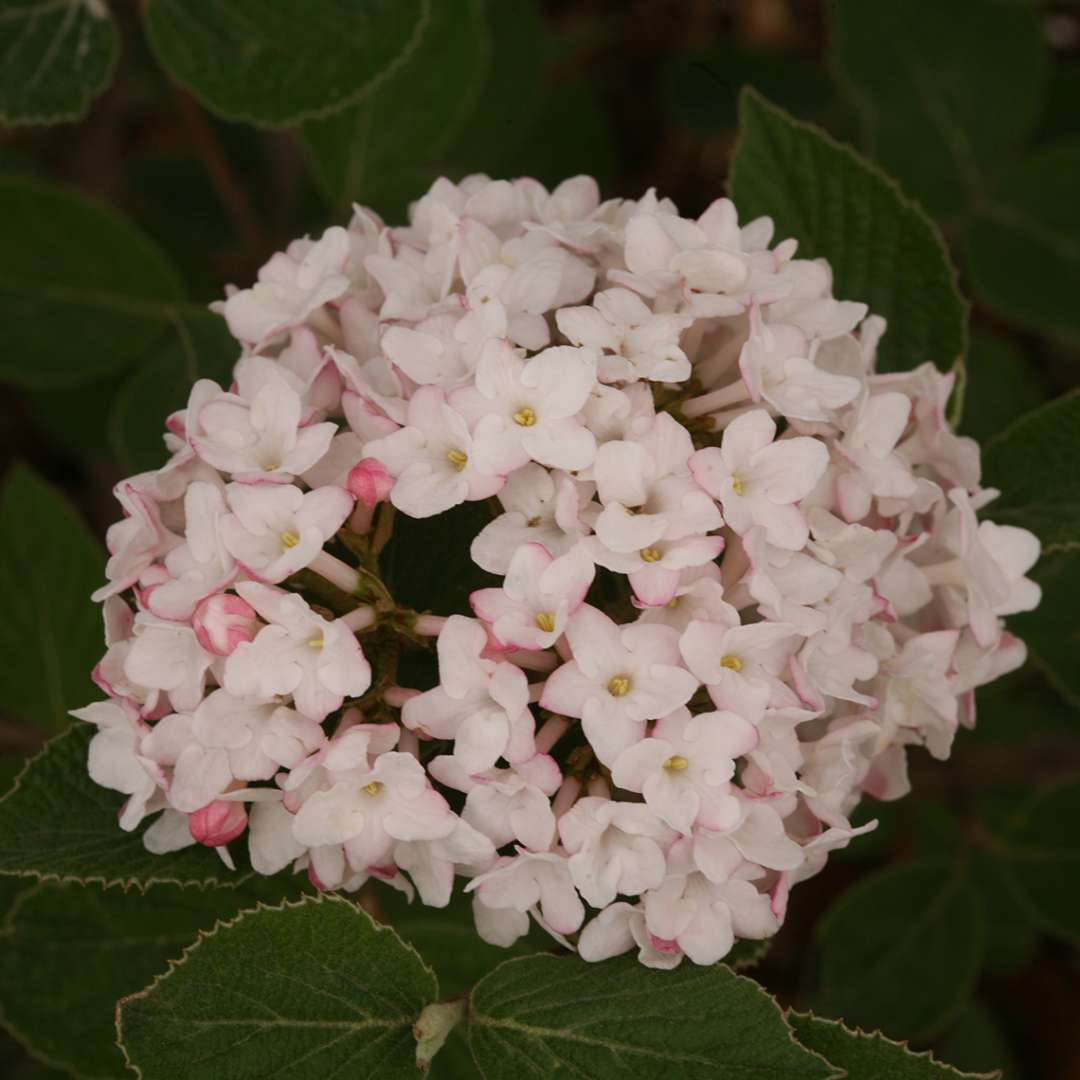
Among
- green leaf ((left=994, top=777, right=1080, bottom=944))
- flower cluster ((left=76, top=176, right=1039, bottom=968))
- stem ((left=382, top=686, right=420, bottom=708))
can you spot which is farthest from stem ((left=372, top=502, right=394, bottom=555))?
green leaf ((left=994, top=777, right=1080, bottom=944))

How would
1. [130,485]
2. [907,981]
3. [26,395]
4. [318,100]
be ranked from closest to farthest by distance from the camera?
[130,485]
[318,100]
[907,981]
[26,395]

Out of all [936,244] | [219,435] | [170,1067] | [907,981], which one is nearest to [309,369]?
[219,435]

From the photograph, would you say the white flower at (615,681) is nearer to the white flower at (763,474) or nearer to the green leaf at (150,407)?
the white flower at (763,474)

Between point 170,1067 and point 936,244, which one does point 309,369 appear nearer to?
point 170,1067

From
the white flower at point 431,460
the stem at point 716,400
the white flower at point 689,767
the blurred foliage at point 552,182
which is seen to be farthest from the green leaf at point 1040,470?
the white flower at point 431,460

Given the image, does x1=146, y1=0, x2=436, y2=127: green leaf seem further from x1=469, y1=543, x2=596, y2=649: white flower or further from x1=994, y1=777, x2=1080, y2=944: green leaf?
x1=994, y1=777, x2=1080, y2=944: green leaf

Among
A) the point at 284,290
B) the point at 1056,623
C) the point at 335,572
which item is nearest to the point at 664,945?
the point at 335,572
